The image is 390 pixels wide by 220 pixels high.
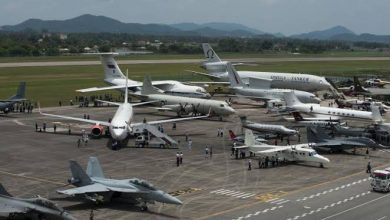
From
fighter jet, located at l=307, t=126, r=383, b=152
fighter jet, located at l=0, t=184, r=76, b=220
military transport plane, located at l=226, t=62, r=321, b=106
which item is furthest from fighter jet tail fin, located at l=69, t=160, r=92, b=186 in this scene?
military transport plane, located at l=226, t=62, r=321, b=106

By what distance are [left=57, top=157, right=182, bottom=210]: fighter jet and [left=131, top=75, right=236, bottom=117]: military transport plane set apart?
163ft

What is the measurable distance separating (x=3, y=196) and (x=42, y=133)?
42.8 metres

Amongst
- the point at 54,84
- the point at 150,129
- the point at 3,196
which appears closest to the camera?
the point at 3,196

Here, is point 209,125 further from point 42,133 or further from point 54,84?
point 54,84

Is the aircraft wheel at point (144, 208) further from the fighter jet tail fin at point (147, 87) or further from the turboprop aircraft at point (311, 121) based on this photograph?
the fighter jet tail fin at point (147, 87)

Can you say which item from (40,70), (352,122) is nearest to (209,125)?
(352,122)

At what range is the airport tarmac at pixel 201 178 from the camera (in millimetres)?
43750

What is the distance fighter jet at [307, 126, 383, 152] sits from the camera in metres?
67.7

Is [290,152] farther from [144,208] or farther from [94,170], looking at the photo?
[94,170]

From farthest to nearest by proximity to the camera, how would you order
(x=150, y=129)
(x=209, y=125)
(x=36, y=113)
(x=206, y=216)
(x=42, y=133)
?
(x=36, y=113), (x=209, y=125), (x=42, y=133), (x=150, y=129), (x=206, y=216)

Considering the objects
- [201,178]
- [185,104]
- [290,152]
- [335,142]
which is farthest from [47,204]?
[185,104]

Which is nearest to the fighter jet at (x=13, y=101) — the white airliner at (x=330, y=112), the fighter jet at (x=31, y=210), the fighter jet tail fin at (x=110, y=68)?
the fighter jet tail fin at (x=110, y=68)

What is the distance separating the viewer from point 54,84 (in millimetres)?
151125

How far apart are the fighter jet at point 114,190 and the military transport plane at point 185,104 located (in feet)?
163
